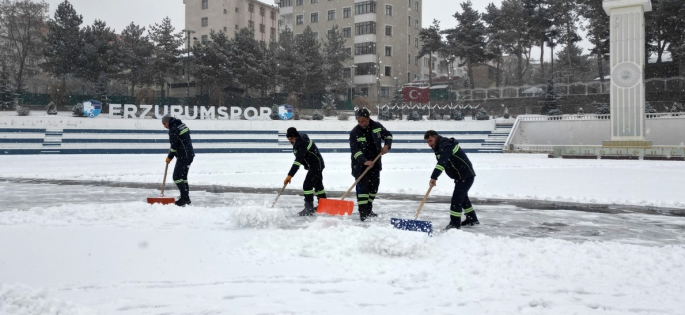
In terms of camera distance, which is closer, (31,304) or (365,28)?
(31,304)

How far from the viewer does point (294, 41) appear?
55625 millimetres

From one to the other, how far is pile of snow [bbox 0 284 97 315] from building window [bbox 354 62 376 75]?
182 ft

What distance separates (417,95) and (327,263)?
45463mm

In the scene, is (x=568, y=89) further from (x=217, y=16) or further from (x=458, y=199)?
(x=217, y=16)

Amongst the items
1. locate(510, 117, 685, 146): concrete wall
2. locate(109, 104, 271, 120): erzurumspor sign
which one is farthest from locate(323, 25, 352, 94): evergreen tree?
locate(510, 117, 685, 146): concrete wall

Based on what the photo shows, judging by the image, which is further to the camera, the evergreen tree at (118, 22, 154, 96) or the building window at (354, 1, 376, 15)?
the building window at (354, 1, 376, 15)

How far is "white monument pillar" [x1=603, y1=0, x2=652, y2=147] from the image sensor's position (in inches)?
942

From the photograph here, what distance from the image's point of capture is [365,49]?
58562mm

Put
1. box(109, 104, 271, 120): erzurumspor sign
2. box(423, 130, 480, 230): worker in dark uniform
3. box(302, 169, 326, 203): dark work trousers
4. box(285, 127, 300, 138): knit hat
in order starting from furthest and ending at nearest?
box(109, 104, 271, 120): erzurumspor sign
box(302, 169, 326, 203): dark work trousers
box(285, 127, 300, 138): knit hat
box(423, 130, 480, 230): worker in dark uniform

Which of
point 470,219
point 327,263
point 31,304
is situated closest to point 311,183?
point 470,219

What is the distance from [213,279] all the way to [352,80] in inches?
2207

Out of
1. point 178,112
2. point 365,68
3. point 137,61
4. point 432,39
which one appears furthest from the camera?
point 365,68

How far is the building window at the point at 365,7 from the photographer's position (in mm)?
57906

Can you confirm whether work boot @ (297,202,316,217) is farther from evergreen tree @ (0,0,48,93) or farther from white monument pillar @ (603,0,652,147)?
evergreen tree @ (0,0,48,93)
